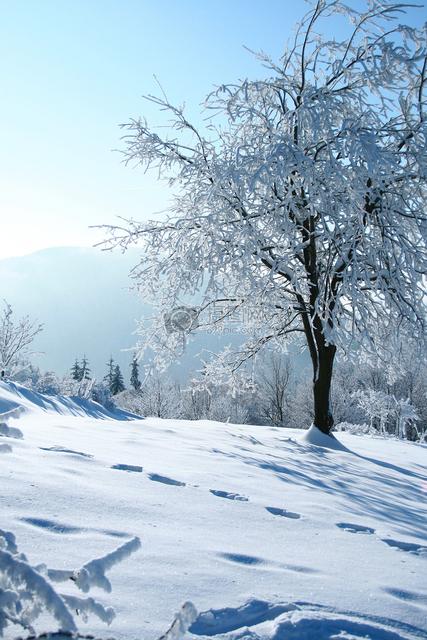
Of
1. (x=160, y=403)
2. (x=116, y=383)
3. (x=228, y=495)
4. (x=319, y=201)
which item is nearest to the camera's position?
(x=228, y=495)

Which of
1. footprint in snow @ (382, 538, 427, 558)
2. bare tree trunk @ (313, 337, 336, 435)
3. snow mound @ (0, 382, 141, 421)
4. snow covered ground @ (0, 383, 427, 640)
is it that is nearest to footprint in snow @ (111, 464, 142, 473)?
snow covered ground @ (0, 383, 427, 640)

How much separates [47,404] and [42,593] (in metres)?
6.95

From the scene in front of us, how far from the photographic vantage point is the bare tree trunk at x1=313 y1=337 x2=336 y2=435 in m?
8.09

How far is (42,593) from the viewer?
0.98 metres

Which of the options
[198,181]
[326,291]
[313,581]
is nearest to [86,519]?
[313,581]

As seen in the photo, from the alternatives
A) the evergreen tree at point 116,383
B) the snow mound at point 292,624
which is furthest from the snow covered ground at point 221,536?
the evergreen tree at point 116,383

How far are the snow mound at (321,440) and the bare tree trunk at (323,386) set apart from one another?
0.36 meters

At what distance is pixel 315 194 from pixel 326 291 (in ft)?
4.63

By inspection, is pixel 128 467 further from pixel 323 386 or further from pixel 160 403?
pixel 160 403

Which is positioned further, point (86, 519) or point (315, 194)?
point (315, 194)

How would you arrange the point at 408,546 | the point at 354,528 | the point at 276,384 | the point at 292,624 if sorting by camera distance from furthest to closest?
the point at 276,384, the point at 354,528, the point at 408,546, the point at 292,624

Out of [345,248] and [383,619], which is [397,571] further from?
[345,248]

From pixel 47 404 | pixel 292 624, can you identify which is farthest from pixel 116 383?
pixel 292 624

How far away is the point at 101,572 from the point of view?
114 centimetres
